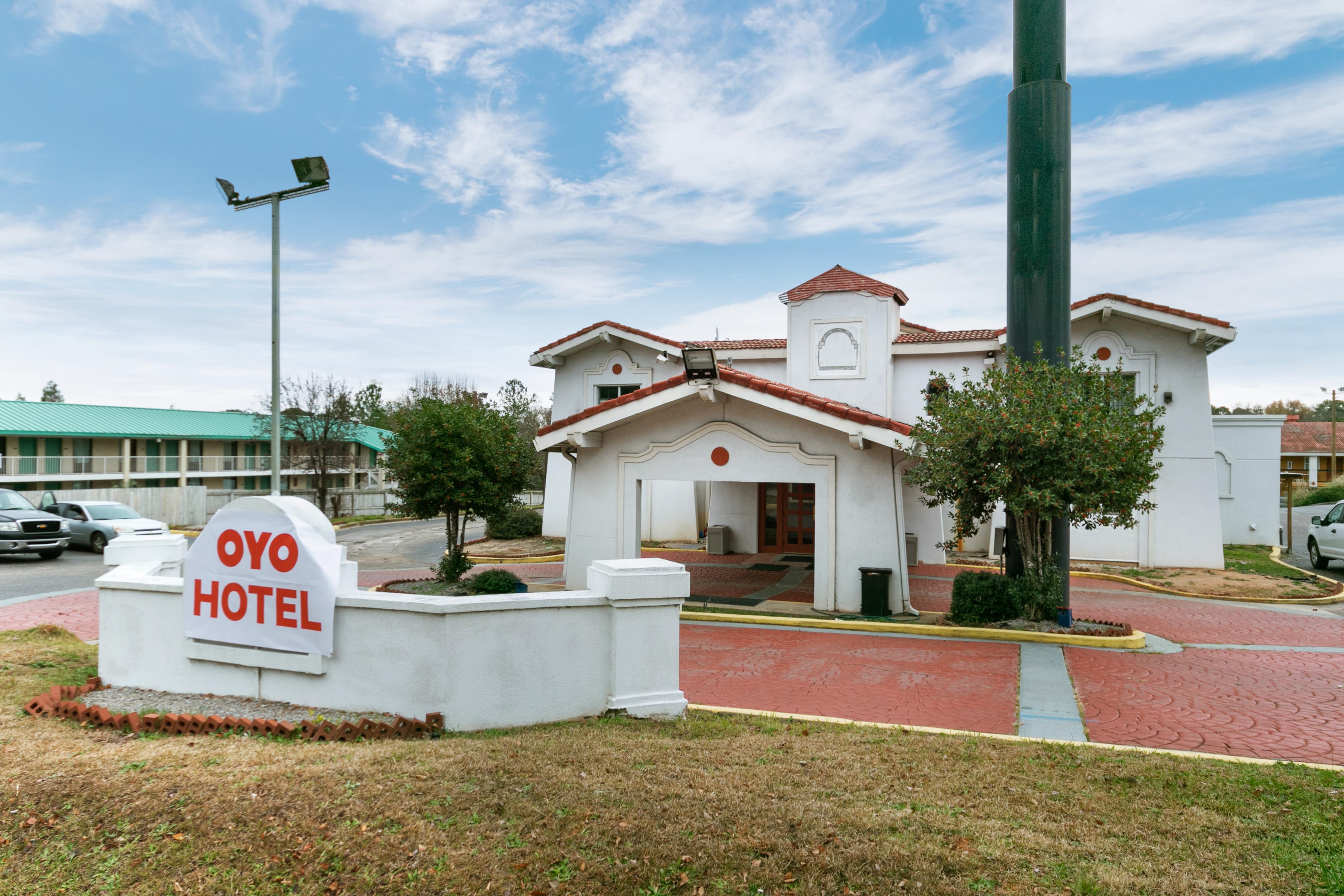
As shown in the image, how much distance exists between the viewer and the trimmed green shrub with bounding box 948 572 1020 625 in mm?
11953

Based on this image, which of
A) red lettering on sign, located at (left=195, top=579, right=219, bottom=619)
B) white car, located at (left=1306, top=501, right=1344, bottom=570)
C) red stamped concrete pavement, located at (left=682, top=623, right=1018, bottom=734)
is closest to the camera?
red lettering on sign, located at (left=195, top=579, right=219, bottom=619)

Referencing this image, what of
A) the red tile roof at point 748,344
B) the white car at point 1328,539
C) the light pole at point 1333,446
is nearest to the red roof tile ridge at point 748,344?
the red tile roof at point 748,344

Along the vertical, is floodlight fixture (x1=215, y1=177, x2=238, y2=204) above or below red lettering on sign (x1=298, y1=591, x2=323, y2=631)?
above

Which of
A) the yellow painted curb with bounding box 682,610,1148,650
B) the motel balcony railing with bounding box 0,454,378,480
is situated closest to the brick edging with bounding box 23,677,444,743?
the yellow painted curb with bounding box 682,610,1148,650

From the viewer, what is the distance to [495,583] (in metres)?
13.4

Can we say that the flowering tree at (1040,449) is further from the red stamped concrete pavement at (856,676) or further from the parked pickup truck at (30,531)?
the parked pickup truck at (30,531)

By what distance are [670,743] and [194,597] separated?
4.93 m

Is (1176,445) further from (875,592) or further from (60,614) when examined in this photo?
(60,614)

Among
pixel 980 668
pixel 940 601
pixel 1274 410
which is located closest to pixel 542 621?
pixel 980 668

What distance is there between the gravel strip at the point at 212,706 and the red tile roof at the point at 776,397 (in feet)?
25.1

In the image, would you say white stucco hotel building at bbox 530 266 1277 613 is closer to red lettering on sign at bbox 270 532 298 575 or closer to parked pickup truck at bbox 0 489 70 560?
red lettering on sign at bbox 270 532 298 575

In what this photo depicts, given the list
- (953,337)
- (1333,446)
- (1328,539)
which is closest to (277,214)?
(953,337)

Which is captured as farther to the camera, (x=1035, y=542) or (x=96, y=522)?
(x=96, y=522)

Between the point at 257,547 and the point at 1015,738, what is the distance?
7252 millimetres
